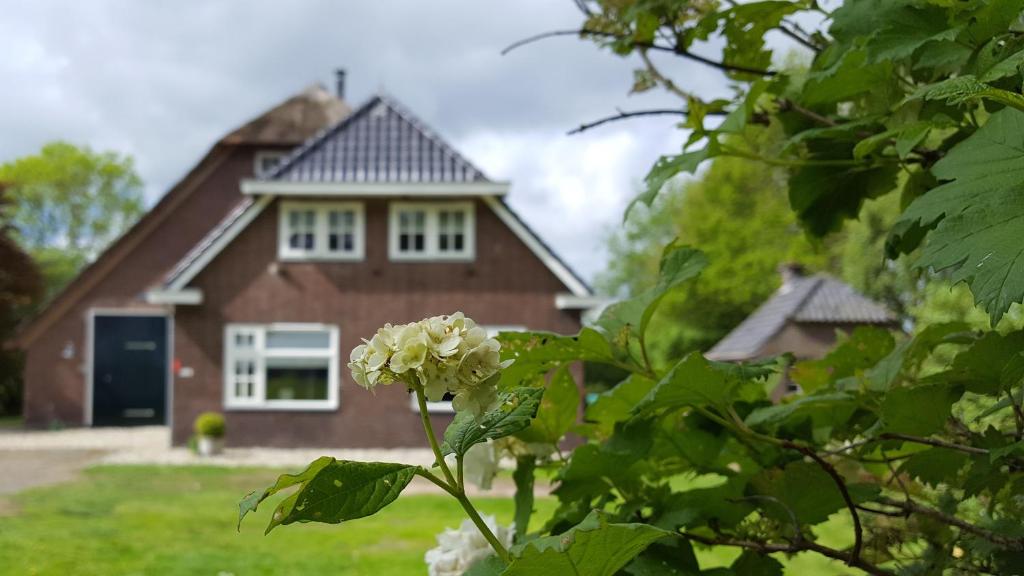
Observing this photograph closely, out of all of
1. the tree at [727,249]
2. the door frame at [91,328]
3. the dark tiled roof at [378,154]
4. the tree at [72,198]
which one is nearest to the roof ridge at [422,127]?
the dark tiled roof at [378,154]

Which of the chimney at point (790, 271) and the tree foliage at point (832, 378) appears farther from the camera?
the chimney at point (790, 271)

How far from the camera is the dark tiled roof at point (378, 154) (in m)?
12.2

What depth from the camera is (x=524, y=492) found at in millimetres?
942

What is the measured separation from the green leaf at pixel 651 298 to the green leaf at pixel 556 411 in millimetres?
80

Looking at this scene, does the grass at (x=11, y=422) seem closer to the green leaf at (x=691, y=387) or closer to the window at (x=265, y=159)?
the window at (x=265, y=159)

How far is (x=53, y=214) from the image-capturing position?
1483 inches

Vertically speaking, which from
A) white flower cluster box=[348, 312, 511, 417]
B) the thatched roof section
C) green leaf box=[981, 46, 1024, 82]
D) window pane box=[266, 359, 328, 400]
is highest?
the thatched roof section

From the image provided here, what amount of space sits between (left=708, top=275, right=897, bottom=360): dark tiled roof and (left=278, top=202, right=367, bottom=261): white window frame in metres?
7.33

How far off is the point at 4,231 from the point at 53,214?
19.6 meters

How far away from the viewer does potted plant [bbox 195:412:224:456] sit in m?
11.8

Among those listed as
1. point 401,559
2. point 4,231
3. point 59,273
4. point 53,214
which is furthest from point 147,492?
point 53,214

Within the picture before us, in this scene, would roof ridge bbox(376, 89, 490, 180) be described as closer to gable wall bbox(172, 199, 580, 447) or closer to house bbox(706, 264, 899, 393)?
gable wall bbox(172, 199, 580, 447)

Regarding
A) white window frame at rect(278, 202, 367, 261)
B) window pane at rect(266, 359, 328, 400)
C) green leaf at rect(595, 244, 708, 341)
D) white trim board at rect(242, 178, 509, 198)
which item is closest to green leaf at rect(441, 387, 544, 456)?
green leaf at rect(595, 244, 708, 341)

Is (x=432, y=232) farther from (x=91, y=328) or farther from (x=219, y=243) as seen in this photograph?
(x=91, y=328)
